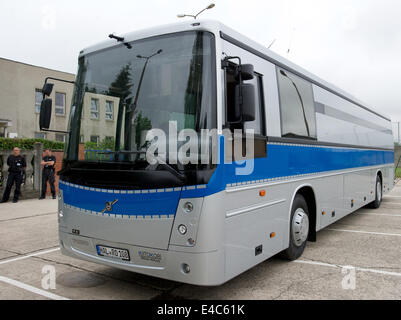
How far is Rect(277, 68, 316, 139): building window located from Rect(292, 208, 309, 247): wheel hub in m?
1.16

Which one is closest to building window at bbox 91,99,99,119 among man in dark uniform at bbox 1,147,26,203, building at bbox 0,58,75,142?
man in dark uniform at bbox 1,147,26,203

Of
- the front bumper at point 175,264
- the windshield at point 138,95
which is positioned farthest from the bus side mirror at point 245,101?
the front bumper at point 175,264

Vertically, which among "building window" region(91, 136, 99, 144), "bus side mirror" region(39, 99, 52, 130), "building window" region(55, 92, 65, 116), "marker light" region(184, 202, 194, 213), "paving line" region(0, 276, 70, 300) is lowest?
"paving line" region(0, 276, 70, 300)

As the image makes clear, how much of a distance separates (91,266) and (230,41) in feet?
11.9

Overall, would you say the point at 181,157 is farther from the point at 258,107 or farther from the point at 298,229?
the point at 298,229

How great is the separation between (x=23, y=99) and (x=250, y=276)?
2853 cm

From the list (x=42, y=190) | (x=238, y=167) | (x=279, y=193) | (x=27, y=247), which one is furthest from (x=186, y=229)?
(x=42, y=190)

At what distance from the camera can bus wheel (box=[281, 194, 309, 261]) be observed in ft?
17.9

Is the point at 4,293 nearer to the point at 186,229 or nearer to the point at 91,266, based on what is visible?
the point at 91,266

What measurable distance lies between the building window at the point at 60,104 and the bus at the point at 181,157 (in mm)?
27413

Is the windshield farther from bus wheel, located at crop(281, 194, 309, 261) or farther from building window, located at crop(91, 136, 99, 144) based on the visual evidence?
bus wheel, located at crop(281, 194, 309, 261)

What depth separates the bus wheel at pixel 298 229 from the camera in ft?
17.9

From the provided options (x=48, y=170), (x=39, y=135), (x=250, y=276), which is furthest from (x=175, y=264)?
(x=39, y=135)
